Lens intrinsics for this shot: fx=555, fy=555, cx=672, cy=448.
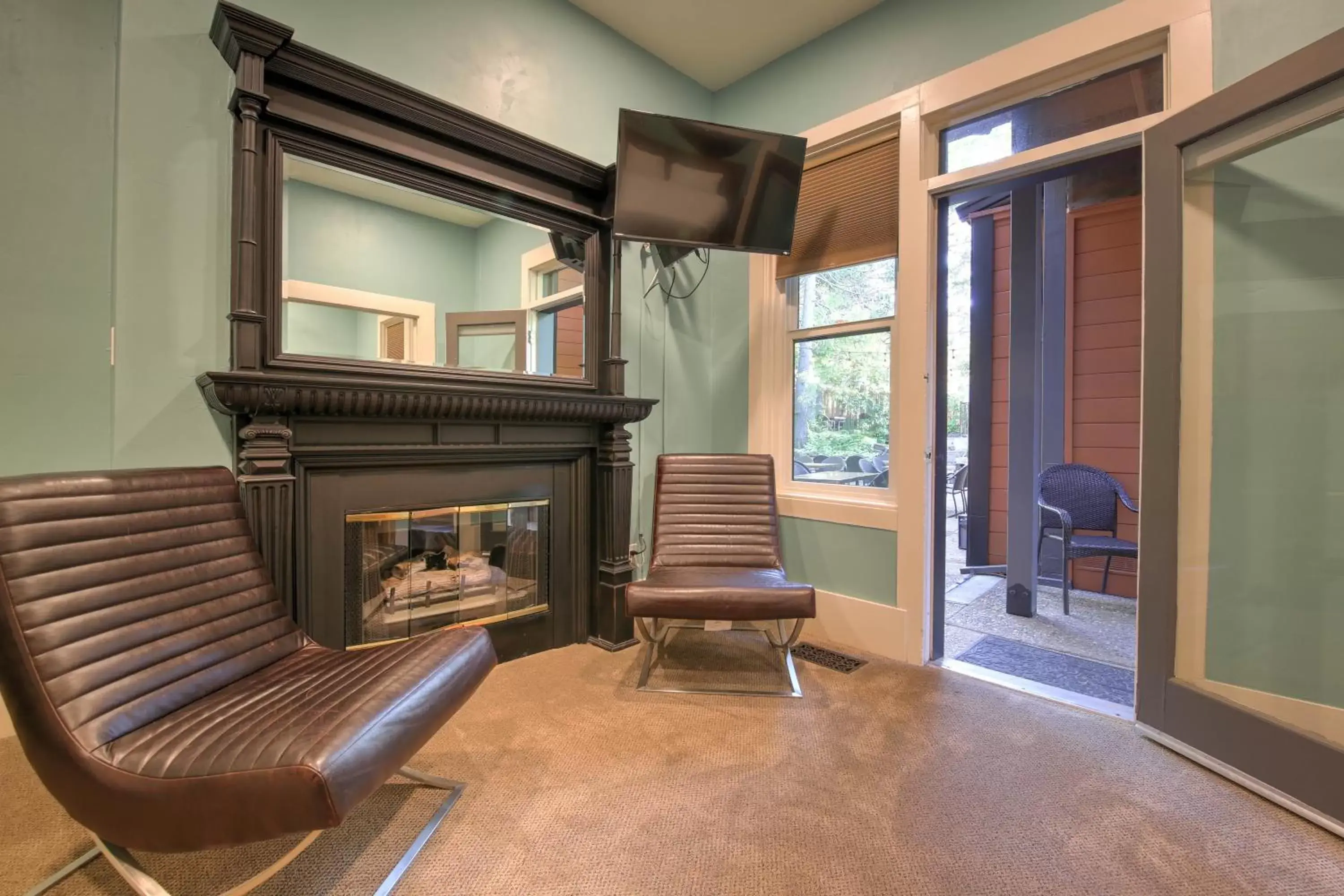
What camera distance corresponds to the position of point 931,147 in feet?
8.34

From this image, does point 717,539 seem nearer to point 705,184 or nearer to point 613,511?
point 613,511

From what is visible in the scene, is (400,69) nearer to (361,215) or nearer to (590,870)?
(361,215)

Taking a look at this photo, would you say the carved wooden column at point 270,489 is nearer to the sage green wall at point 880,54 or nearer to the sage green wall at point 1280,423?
the sage green wall at point 880,54

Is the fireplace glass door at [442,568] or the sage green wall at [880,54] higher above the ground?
the sage green wall at [880,54]

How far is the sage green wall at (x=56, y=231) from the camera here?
65.8 inches

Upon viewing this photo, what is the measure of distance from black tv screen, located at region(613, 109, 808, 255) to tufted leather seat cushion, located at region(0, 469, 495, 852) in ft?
6.05

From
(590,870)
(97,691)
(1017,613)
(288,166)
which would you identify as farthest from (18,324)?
(1017,613)

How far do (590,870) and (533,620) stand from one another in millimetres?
1356

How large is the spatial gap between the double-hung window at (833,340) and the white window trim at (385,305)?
1715 mm

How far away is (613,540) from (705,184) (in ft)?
5.54

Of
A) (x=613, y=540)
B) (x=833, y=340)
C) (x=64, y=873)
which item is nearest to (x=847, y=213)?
(x=833, y=340)

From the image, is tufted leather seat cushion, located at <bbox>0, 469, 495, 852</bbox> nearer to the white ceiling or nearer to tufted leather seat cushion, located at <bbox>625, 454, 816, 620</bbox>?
tufted leather seat cushion, located at <bbox>625, 454, 816, 620</bbox>

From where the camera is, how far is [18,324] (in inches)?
66.1

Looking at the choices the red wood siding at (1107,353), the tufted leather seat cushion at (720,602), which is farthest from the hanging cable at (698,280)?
the red wood siding at (1107,353)
